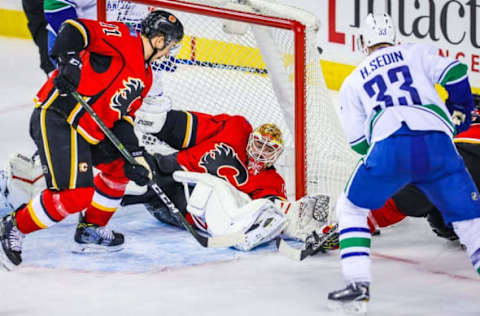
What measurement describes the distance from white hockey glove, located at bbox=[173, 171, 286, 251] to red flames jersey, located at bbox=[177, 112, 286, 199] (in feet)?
0.37

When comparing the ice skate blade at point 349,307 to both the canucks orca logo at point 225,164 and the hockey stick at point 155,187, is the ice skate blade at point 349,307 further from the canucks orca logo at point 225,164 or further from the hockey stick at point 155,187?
the canucks orca logo at point 225,164

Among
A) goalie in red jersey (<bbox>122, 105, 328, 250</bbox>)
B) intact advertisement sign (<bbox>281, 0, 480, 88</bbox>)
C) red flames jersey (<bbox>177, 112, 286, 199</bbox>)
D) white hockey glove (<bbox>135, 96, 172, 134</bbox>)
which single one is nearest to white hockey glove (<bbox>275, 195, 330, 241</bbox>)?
goalie in red jersey (<bbox>122, 105, 328, 250</bbox>)

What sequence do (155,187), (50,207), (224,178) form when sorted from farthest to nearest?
(224,178) → (155,187) → (50,207)

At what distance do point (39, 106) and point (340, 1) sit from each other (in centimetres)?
335

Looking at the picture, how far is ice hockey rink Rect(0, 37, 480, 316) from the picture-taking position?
2.10 meters

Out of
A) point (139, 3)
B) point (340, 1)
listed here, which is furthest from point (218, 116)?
point (340, 1)

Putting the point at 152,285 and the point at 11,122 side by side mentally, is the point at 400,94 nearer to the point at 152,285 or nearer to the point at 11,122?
the point at 152,285

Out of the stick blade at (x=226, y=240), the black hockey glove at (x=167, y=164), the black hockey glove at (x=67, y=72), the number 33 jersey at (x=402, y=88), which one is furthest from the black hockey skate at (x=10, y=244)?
the number 33 jersey at (x=402, y=88)

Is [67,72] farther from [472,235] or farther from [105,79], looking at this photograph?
[472,235]

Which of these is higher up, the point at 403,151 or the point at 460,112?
the point at 460,112

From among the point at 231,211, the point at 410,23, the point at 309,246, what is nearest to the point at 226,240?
the point at 231,211

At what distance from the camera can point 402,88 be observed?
6.79ft

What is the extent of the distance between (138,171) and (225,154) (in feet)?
2.02

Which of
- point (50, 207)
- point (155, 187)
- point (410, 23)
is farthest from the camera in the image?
point (410, 23)
